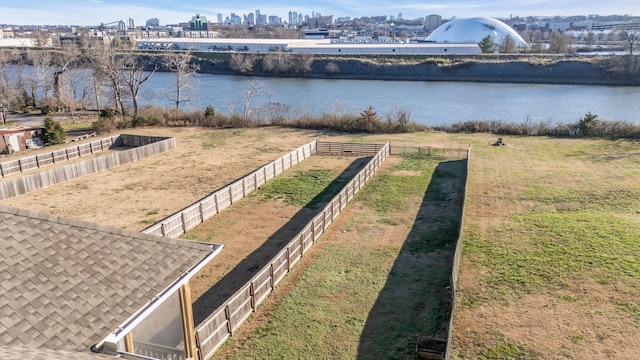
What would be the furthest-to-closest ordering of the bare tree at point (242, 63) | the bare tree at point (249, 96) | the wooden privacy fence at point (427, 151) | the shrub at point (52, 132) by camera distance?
the bare tree at point (242, 63) < the bare tree at point (249, 96) < the shrub at point (52, 132) < the wooden privacy fence at point (427, 151)

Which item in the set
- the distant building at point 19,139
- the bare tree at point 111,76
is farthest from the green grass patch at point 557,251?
the bare tree at point 111,76

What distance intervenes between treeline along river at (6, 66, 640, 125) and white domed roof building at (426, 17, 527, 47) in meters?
62.9

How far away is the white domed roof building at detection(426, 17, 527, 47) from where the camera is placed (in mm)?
133500

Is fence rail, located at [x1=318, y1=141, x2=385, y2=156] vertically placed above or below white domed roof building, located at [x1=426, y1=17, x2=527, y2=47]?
below

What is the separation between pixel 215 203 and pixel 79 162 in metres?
10.8

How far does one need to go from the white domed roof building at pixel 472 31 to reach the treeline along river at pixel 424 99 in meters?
62.9

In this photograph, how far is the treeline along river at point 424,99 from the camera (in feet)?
161

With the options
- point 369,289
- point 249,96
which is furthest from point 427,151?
point 249,96

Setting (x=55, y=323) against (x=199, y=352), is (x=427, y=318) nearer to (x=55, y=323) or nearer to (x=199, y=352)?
(x=199, y=352)

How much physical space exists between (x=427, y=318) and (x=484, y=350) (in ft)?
5.80

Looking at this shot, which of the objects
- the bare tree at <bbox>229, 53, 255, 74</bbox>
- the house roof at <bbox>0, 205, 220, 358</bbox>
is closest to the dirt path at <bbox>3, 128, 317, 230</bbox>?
the house roof at <bbox>0, 205, 220, 358</bbox>

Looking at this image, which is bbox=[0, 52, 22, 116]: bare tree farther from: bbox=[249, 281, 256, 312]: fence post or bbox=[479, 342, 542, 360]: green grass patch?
bbox=[479, 342, 542, 360]: green grass patch

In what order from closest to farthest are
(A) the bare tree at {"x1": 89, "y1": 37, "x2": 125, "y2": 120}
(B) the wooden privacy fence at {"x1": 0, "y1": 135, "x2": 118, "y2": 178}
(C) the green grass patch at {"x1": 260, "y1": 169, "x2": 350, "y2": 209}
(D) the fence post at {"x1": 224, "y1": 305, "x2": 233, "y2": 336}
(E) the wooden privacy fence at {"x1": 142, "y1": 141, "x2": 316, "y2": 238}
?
(D) the fence post at {"x1": 224, "y1": 305, "x2": 233, "y2": 336} < (E) the wooden privacy fence at {"x1": 142, "y1": 141, "x2": 316, "y2": 238} < (C) the green grass patch at {"x1": 260, "y1": 169, "x2": 350, "y2": 209} < (B) the wooden privacy fence at {"x1": 0, "y1": 135, "x2": 118, "y2": 178} < (A) the bare tree at {"x1": 89, "y1": 37, "x2": 125, "y2": 120}

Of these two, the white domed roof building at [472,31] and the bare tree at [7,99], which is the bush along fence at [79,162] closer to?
the bare tree at [7,99]
